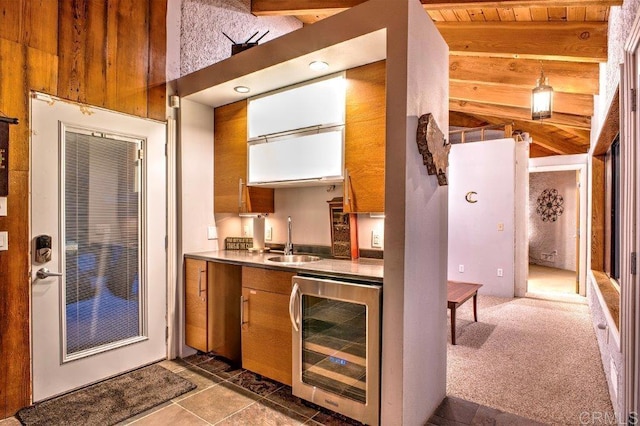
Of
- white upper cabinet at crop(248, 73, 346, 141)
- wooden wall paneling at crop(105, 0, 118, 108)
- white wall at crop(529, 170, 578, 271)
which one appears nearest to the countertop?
Answer: white upper cabinet at crop(248, 73, 346, 141)

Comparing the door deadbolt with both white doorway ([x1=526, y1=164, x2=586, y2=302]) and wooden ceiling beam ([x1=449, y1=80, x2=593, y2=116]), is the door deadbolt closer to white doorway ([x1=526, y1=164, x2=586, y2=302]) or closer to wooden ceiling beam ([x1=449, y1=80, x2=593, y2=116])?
wooden ceiling beam ([x1=449, y1=80, x2=593, y2=116])

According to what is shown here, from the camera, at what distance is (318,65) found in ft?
8.09

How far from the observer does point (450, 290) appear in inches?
154

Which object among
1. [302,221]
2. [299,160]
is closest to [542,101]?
[299,160]

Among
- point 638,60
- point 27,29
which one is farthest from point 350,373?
point 27,29

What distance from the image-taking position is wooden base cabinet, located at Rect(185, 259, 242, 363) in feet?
9.55

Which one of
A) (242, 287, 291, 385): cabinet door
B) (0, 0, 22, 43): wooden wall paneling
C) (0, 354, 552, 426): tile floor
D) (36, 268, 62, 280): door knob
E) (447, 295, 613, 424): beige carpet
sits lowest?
(447, 295, 613, 424): beige carpet

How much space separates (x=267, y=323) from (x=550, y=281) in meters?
6.89

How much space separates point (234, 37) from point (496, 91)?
341 cm

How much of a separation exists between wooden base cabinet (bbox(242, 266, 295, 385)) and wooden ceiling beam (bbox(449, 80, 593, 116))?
350 centimetres

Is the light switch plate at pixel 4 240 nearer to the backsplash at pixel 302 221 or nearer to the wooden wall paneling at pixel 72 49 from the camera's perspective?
the wooden wall paneling at pixel 72 49

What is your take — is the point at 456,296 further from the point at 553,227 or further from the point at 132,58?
the point at 553,227

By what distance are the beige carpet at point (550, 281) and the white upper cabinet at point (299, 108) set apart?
5500 millimetres

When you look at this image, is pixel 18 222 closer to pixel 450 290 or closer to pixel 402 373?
pixel 402 373
